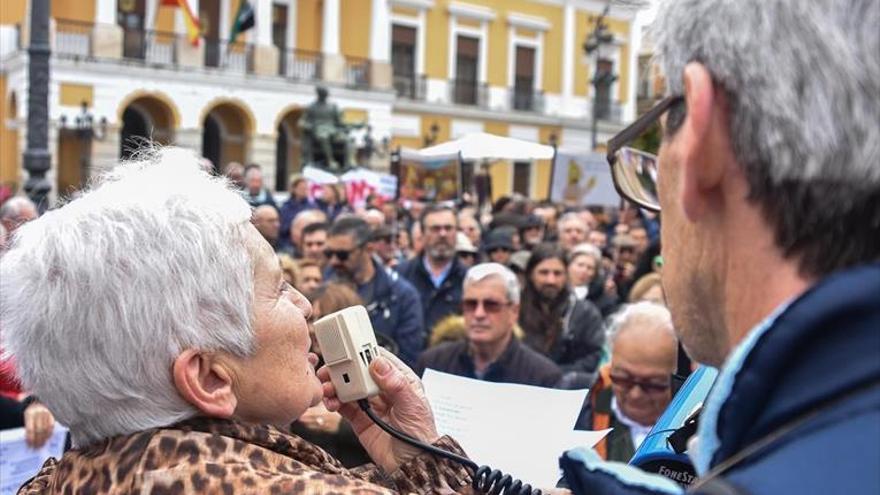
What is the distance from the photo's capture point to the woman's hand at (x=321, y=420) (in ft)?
11.5

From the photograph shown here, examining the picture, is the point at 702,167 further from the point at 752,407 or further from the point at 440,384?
the point at 440,384

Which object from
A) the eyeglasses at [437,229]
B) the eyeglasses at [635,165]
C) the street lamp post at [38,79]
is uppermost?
the street lamp post at [38,79]

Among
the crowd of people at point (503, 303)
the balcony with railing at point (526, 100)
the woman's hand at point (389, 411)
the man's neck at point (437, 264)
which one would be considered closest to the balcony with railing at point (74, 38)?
the balcony with railing at point (526, 100)

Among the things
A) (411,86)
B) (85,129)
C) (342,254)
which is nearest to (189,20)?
(85,129)

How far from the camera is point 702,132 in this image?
0.99 meters

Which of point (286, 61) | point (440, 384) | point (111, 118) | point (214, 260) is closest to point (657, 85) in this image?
point (214, 260)

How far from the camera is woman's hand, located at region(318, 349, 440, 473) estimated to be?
1846mm

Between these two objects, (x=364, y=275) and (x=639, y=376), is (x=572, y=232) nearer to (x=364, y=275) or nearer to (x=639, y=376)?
(x=364, y=275)

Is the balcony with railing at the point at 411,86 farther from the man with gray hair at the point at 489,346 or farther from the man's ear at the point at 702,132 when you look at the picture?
the man's ear at the point at 702,132

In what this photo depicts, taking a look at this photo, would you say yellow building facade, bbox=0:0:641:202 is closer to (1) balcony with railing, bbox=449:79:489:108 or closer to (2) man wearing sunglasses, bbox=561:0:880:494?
(1) balcony with railing, bbox=449:79:489:108

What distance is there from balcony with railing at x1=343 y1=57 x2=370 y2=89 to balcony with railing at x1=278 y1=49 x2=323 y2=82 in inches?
43.1

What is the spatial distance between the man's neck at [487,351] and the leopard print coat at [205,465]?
315 cm

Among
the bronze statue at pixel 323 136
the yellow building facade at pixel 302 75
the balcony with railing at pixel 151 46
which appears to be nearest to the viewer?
the bronze statue at pixel 323 136

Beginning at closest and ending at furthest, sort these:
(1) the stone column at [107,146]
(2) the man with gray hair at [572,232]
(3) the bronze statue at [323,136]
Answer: (2) the man with gray hair at [572,232] < (3) the bronze statue at [323,136] < (1) the stone column at [107,146]
